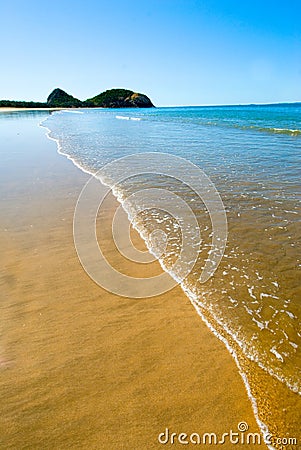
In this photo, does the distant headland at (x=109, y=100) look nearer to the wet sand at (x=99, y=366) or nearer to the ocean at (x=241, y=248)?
the ocean at (x=241, y=248)

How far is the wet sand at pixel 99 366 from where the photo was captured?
8.20 feet

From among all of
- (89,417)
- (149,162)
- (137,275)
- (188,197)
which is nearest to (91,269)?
(137,275)

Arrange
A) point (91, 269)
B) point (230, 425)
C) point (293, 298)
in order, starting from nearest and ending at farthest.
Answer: point (230, 425) < point (293, 298) < point (91, 269)

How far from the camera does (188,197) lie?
8.32m

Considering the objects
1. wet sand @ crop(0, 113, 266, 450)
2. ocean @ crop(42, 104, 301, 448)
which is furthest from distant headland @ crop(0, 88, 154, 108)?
wet sand @ crop(0, 113, 266, 450)

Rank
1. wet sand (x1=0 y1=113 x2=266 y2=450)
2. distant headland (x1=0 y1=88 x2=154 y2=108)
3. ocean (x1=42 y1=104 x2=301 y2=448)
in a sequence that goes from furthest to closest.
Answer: distant headland (x1=0 y1=88 x2=154 y2=108), ocean (x1=42 y1=104 x2=301 y2=448), wet sand (x1=0 y1=113 x2=266 y2=450)

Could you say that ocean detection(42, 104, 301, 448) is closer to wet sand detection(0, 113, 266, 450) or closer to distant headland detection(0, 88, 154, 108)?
wet sand detection(0, 113, 266, 450)

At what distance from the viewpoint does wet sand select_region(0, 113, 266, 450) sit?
2.50m

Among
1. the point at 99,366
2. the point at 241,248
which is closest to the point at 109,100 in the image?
the point at 241,248

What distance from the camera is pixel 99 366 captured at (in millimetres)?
3070

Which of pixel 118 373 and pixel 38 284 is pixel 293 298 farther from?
pixel 38 284

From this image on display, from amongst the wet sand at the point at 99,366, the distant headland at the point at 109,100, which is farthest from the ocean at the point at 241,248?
the distant headland at the point at 109,100

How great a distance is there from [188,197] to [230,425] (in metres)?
6.35

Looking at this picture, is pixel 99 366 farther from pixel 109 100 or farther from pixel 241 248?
pixel 109 100
